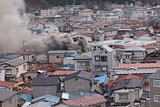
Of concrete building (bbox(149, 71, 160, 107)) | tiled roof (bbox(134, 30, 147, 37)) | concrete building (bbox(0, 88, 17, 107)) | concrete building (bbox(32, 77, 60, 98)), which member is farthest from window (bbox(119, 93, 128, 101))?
tiled roof (bbox(134, 30, 147, 37))

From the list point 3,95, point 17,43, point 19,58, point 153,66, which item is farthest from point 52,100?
point 17,43

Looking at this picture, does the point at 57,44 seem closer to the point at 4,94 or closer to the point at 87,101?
the point at 4,94

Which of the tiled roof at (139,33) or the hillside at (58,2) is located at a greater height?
the hillside at (58,2)

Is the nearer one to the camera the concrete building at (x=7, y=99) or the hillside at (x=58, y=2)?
the concrete building at (x=7, y=99)

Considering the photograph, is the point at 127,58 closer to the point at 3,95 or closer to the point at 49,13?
the point at 3,95

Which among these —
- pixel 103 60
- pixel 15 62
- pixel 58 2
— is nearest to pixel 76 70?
pixel 103 60

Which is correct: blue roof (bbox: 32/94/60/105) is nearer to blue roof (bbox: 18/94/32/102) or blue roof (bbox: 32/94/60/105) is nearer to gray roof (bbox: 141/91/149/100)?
blue roof (bbox: 18/94/32/102)

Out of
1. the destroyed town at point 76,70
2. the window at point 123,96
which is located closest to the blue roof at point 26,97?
the destroyed town at point 76,70

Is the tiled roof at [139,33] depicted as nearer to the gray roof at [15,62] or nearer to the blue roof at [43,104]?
the gray roof at [15,62]
